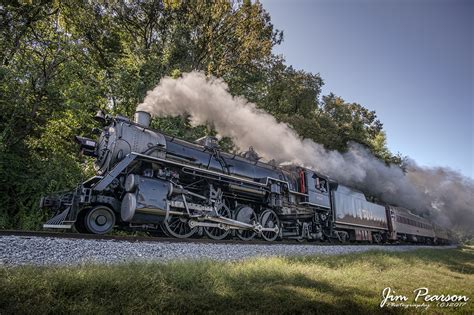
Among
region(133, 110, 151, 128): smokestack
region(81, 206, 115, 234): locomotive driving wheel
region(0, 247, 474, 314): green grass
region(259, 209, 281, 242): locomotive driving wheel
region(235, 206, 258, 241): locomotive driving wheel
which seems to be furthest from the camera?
region(259, 209, 281, 242): locomotive driving wheel

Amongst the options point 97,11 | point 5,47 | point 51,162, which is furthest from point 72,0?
point 51,162

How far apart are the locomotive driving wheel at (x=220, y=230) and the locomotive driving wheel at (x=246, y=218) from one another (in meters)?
0.35

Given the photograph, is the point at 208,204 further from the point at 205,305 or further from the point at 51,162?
the point at 51,162

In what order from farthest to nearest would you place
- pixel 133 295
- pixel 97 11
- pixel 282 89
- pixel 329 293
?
pixel 282 89 → pixel 97 11 → pixel 329 293 → pixel 133 295

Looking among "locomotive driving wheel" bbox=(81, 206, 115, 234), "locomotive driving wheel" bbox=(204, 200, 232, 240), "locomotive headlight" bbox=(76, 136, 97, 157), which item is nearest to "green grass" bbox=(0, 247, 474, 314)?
"locomotive driving wheel" bbox=(81, 206, 115, 234)

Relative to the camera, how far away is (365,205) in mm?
17375

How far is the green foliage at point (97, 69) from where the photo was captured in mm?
12438

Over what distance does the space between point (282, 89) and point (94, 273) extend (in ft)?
83.6

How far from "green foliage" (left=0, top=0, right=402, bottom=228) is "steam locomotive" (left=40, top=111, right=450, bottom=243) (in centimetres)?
433

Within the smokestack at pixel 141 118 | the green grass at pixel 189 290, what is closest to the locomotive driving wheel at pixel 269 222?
the smokestack at pixel 141 118

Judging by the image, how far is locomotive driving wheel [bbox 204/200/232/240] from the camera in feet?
31.1

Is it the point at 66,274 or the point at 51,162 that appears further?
the point at 51,162

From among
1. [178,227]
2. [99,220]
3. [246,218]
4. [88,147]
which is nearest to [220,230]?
[246,218]

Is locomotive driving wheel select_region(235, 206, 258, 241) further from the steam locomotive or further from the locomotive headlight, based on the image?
the locomotive headlight
